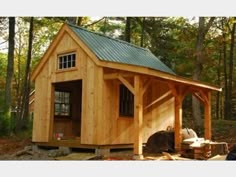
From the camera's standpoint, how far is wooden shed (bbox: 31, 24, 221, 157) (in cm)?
1021

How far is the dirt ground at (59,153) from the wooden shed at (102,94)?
1.26 ft

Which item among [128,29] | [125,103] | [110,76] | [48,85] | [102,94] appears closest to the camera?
[110,76]

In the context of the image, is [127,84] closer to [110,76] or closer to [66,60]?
[110,76]

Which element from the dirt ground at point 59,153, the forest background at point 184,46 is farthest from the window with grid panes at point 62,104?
the forest background at point 184,46

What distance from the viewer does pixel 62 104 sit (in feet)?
45.7

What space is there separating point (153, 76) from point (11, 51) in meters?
10.1

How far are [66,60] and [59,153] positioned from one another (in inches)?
127

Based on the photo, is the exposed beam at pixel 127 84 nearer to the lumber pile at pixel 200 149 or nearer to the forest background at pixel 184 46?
the lumber pile at pixel 200 149

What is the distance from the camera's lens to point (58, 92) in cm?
1379

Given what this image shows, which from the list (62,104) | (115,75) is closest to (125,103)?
(115,75)

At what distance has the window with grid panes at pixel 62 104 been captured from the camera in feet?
44.8

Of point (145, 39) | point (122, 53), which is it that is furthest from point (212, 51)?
point (122, 53)

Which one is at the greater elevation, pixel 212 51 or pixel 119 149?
pixel 212 51

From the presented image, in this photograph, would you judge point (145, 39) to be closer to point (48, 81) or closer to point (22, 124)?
point (22, 124)
